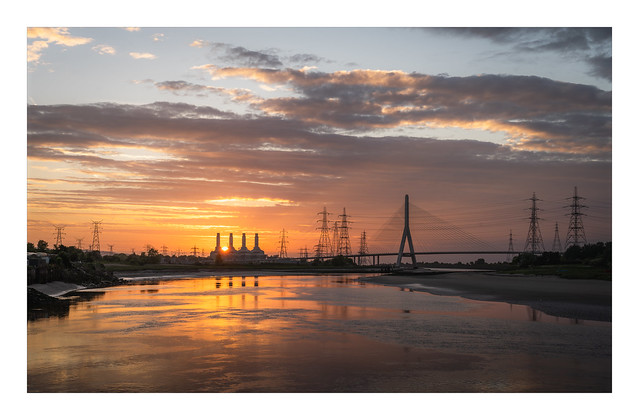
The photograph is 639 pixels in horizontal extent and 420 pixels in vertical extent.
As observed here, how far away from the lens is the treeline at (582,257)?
63.4 m

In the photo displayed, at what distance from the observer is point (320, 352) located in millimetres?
19594

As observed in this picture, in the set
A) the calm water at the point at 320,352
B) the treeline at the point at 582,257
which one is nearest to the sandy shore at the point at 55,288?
the calm water at the point at 320,352

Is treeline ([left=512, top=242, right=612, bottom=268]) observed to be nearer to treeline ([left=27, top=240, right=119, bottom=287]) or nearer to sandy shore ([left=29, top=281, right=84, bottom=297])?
sandy shore ([left=29, top=281, right=84, bottom=297])

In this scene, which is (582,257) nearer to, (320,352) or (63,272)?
(320,352)

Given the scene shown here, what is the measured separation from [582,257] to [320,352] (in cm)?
6941

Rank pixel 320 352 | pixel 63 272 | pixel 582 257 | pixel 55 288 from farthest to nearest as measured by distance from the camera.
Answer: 1. pixel 582 257
2. pixel 63 272
3. pixel 55 288
4. pixel 320 352

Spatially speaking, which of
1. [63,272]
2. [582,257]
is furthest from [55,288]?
[582,257]

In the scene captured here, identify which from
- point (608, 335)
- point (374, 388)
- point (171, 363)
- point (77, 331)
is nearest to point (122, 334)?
point (77, 331)

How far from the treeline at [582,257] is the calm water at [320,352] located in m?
37.3

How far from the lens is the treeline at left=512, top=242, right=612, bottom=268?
208 ft

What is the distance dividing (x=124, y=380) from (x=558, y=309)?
27400 millimetres

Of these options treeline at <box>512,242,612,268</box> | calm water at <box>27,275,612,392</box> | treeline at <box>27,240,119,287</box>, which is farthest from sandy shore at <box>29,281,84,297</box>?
treeline at <box>512,242,612,268</box>

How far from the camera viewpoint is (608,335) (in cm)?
2258

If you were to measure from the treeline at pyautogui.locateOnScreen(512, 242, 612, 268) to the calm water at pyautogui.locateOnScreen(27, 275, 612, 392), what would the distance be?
122ft
